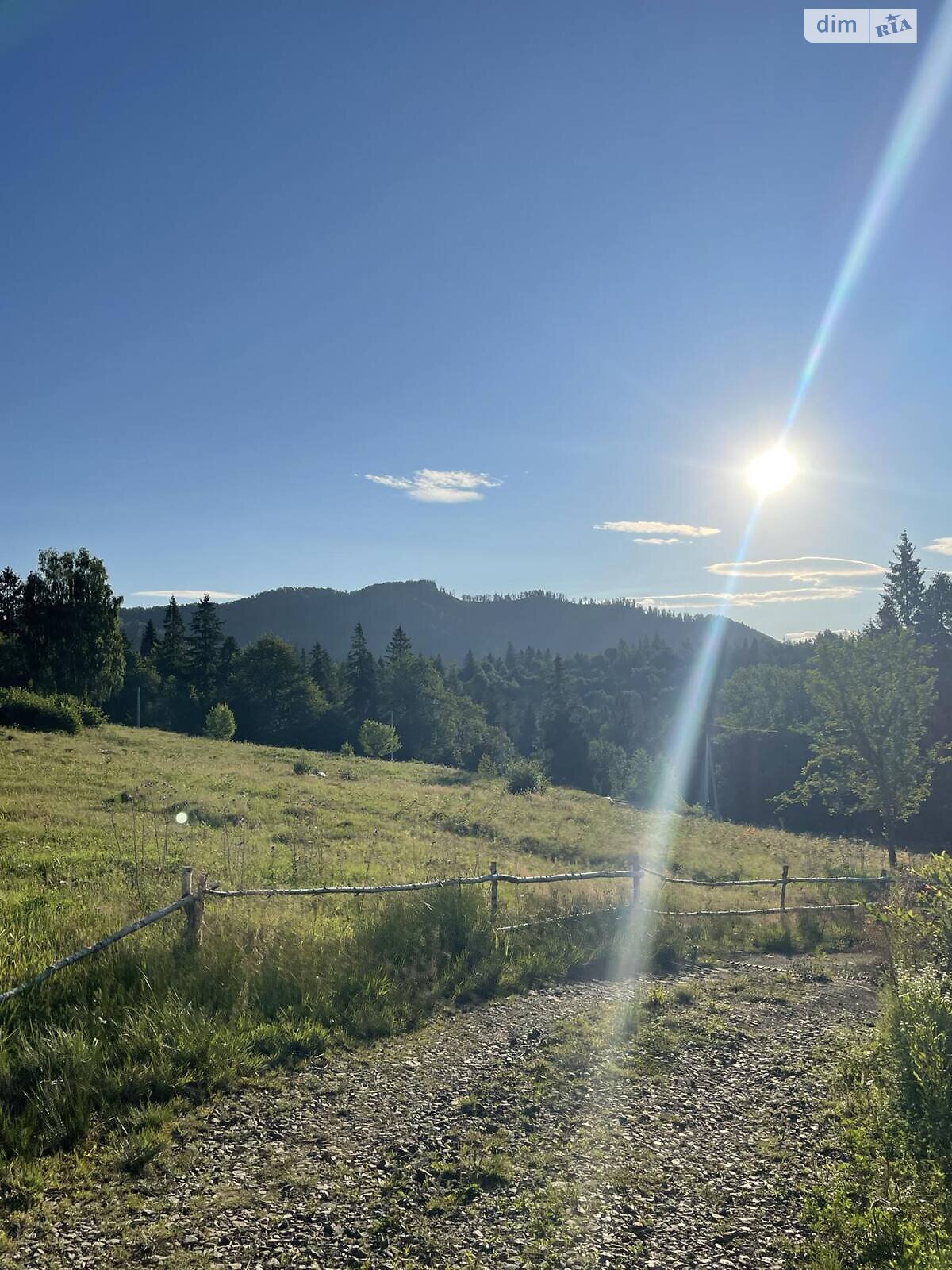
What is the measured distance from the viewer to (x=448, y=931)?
31.5 ft

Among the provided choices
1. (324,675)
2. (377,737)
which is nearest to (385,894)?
(377,737)

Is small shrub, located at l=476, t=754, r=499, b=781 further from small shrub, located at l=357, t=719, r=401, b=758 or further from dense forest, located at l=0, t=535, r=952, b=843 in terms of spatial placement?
small shrub, located at l=357, t=719, r=401, b=758

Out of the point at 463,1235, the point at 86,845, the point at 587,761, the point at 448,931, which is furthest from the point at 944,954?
the point at 587,761

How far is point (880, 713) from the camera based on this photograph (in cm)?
2039

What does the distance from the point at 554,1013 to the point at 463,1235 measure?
3.95 meters

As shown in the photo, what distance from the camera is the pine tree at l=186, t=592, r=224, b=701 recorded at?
71.1m

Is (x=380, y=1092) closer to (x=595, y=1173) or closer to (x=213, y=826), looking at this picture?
(x=595, y=1173)

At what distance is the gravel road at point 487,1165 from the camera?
14.4ft

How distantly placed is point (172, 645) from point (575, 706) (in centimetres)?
4680

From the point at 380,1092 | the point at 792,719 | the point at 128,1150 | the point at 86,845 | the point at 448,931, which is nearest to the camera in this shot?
the point at 128,1150

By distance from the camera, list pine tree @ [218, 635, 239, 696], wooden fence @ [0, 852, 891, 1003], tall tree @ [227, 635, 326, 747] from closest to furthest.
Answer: wooden fence @ [0, 852, 891, 1003], tall tree @ [227, 635, 326, 747], pine tree @ [218, 635, 239, 696]

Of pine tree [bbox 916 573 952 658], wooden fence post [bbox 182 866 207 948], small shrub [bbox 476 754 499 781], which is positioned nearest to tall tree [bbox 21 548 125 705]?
small shrub [bbox 476 754 499 781]

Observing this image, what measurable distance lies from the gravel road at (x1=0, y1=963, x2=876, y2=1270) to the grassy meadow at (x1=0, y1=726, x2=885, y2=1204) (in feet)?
1.73

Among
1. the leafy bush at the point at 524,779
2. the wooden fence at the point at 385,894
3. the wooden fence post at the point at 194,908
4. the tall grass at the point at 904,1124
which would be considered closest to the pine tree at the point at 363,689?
the leafy bush at the point at 524,779
